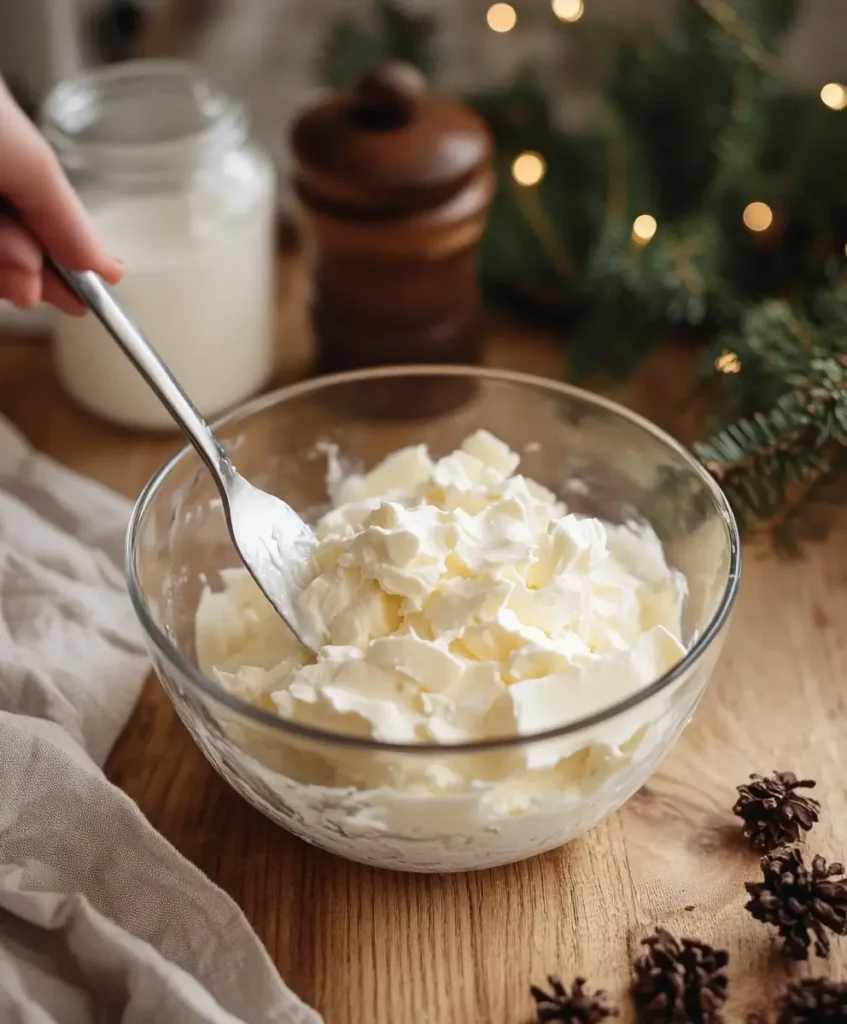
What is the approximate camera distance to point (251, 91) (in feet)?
5.70

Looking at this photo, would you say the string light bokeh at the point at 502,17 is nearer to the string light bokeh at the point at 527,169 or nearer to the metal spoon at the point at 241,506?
the string light bokeh at the point at 527,169

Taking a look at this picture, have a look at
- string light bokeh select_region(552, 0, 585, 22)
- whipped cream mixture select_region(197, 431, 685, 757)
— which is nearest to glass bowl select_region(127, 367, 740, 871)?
whipped cream mixture select_region(197, 431, 685, 757)

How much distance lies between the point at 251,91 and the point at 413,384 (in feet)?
2.39

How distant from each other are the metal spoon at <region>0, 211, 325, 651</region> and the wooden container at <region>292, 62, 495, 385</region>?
14.5 inches

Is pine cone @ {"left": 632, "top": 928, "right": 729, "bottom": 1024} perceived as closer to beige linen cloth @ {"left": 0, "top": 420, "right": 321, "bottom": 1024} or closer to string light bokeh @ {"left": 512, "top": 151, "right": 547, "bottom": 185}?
beige linen cloth @ {"left": 0, "top": 420, "right": 321, "bottom": 1024}

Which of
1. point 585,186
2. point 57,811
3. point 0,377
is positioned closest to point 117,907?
point 57,811

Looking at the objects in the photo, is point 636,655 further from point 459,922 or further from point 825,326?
point 825,326


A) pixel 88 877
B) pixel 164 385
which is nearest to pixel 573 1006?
pixel 88 877

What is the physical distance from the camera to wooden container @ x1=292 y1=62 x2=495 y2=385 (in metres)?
1.30

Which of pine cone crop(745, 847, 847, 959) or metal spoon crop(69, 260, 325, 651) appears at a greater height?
metal spoon crop(69, 260, 325, 651)

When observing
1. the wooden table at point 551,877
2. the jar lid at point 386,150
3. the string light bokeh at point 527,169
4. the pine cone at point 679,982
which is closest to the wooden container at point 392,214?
the jar lid at point 386,150

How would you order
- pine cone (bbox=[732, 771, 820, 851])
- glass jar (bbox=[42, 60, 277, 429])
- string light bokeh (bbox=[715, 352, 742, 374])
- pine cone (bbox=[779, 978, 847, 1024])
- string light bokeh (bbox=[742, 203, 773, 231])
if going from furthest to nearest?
1. string light bokeh (bbox=[742, 203, 773, 231])
2. glass jar (bbox=[42, 60, 277, 429])
3. string light bokeh (bbox=[715, 352, 742, 374])
4. pine cone (bbox=[732, 771, 820, 851])
5. pine cone (bbox=[779, 978, 847, 1024])

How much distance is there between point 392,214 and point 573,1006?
82 centimetres

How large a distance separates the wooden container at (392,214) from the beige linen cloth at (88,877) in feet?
1.57
